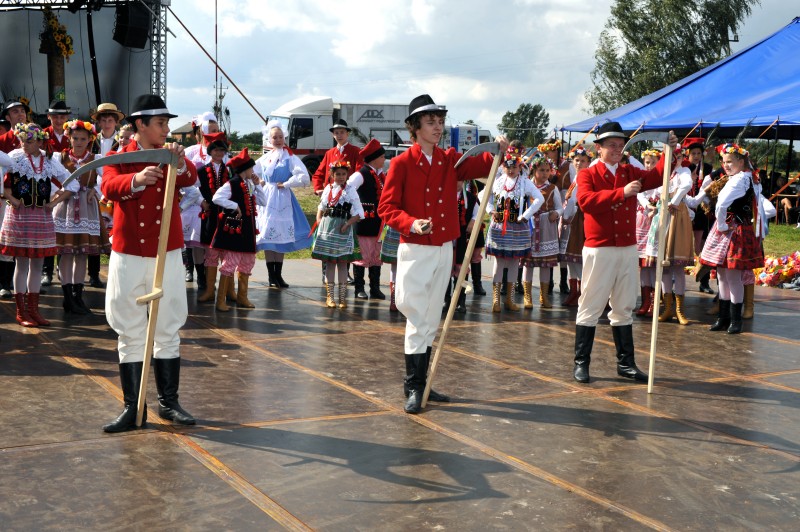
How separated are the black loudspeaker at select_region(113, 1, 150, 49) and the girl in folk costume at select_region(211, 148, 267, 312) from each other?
18.3 meters

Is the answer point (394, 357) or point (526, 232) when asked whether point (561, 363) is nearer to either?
point (394, 357)

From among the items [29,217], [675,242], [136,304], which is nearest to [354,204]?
[29,217]

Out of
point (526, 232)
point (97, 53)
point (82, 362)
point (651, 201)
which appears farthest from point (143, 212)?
point (97, 53)

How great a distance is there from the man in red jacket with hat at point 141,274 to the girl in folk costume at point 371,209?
15.9 ft

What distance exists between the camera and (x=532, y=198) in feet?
32.7

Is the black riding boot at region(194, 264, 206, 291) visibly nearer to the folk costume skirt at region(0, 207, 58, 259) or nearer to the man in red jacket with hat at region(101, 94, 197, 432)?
the folk costume skirt at region(0, 207, 58, 259)

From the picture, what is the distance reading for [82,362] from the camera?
6.90 meters

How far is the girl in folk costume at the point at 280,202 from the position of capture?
419 inches

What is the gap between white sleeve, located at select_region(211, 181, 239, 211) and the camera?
942cm

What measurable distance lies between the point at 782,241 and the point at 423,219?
13.9m

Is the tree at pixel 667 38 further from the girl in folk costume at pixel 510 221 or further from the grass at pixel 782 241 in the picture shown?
the girl in folk costume at pixel 510 221

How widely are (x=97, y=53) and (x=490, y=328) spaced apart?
74.5 ft

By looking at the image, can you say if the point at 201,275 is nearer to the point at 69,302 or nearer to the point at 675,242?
the point at 69,302

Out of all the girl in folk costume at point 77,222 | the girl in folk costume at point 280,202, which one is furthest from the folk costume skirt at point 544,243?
the girl in folk costume at point 77,222
